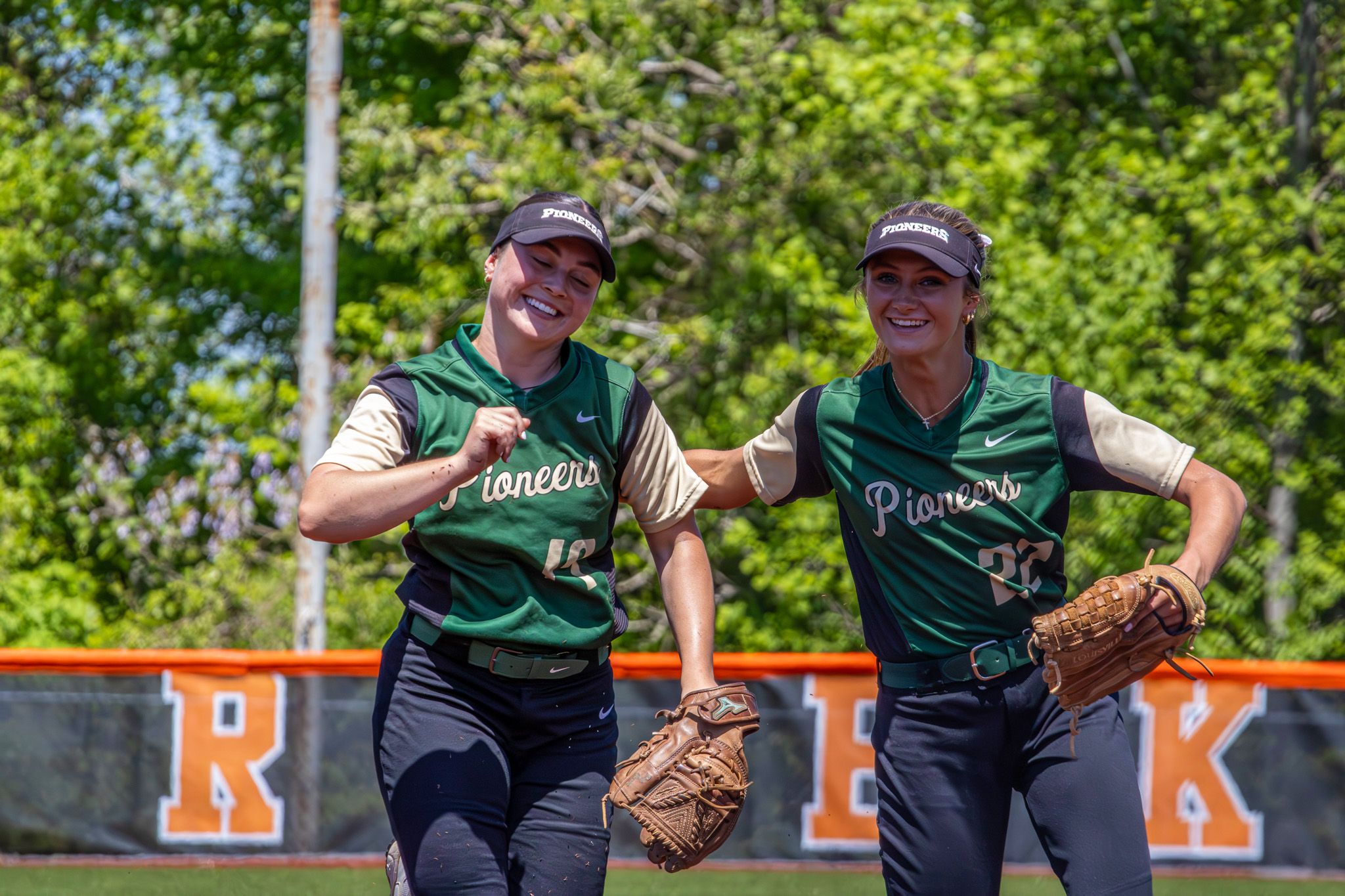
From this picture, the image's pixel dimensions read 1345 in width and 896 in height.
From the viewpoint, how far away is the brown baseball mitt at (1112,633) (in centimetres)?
260

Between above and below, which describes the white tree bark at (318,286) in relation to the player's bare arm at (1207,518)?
above

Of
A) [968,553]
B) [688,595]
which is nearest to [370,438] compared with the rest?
[688,595]

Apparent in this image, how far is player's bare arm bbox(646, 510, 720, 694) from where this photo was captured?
2.86 m

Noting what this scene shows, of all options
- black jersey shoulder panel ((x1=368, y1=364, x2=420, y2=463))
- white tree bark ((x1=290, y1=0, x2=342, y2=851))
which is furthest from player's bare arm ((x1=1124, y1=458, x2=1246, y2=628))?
white tree bark ((x1=290, y1=0, x2=342, y2=851))

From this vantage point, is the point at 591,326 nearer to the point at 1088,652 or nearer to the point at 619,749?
the point at 619,749

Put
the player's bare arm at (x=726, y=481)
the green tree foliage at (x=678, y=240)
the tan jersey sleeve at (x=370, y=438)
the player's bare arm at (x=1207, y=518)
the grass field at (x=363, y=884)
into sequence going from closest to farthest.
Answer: the tan jersey sleeve at (x=370, y=438), the player's bare arm at (x=1207, y=518), the player's bare arm at (x=726, y=481), the grass field at (x=363, y=884), the green tree foliage at (x=678, y=240)

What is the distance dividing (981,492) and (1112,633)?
45cm

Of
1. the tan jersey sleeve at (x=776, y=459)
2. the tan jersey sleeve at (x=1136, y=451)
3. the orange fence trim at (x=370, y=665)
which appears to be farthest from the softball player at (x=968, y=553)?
the orange fence trim at (x=370, y=665)

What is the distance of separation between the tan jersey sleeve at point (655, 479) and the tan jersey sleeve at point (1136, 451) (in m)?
0.95

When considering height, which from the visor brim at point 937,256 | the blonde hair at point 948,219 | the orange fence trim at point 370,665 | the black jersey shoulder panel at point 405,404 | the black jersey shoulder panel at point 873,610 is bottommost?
the orange fence trim at point 370,665

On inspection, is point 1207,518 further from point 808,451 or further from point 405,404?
point 405,404

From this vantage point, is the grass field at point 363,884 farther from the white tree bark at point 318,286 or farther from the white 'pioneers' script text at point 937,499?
the white 'pioneers' script text at point 937,499

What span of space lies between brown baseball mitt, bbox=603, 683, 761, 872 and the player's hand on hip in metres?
0.79

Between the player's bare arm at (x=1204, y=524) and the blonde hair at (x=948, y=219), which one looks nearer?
the player's bare arm at (x=1204, y=524)
